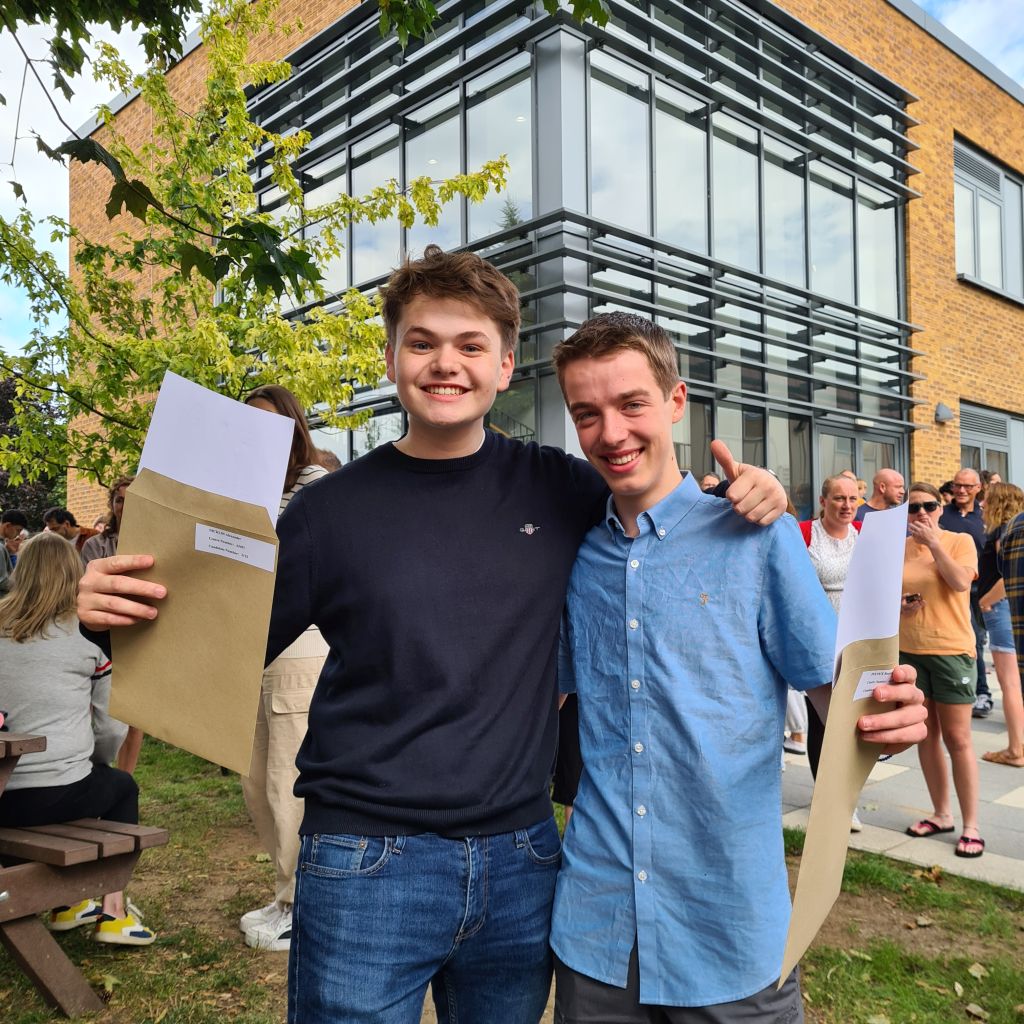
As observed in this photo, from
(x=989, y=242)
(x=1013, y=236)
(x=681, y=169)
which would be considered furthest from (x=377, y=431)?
(x=1013, y=236)

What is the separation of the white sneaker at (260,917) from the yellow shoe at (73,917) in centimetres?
65

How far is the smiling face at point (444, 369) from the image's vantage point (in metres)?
1.73

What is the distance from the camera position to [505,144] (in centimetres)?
987

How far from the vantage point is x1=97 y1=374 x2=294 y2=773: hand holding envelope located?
4.38ft

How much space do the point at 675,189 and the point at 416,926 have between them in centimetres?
1034

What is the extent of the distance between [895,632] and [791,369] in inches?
436

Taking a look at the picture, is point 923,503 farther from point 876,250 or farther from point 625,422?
point 876,250

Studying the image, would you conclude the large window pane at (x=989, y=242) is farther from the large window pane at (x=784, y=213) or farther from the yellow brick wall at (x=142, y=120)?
the yellow brick wall at (x=142, y=120)

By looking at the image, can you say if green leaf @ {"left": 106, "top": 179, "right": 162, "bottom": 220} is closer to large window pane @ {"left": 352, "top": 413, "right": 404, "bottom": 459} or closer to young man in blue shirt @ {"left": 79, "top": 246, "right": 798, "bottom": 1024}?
young man in blue shirt @ {"left": 79, "top": 246, "right": 798, "bottom": 1024}

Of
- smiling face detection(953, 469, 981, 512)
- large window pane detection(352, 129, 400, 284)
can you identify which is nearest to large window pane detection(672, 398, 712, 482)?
smiling face detection(953, 469, 981, 512)

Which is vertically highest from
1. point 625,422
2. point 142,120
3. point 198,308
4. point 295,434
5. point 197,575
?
point 142,120

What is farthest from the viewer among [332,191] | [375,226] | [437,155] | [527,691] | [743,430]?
[332,191]

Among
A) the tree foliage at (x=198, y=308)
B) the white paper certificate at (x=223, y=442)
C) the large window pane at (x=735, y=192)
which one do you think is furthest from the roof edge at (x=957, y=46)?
the white paper certificate at (x=223, y=442)

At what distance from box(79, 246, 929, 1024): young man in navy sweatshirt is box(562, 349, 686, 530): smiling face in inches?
6.5
